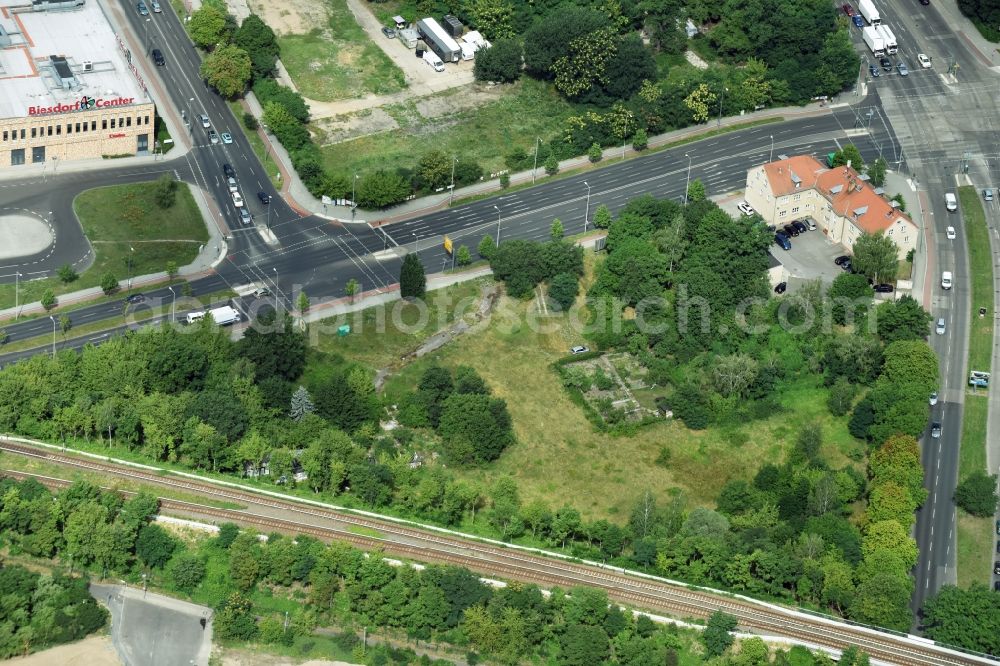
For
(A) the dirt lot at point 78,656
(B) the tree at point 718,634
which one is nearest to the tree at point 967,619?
(B) the tree at point 718,634

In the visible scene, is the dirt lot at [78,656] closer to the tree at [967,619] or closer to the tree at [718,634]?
the tree at [718,634]

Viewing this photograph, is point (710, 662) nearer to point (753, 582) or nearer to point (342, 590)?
point (753, 582)

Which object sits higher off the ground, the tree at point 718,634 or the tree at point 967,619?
the tree at point 967,619

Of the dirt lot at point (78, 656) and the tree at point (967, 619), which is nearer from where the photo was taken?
the dirt lot at point (78, 656)

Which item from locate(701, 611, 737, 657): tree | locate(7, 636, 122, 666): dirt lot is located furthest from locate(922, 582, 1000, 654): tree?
locate(7, 636, 122, 666): dirt lot

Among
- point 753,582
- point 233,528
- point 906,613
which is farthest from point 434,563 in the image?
point 906,613

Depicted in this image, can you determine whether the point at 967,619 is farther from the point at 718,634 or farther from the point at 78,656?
the point at 78,656
